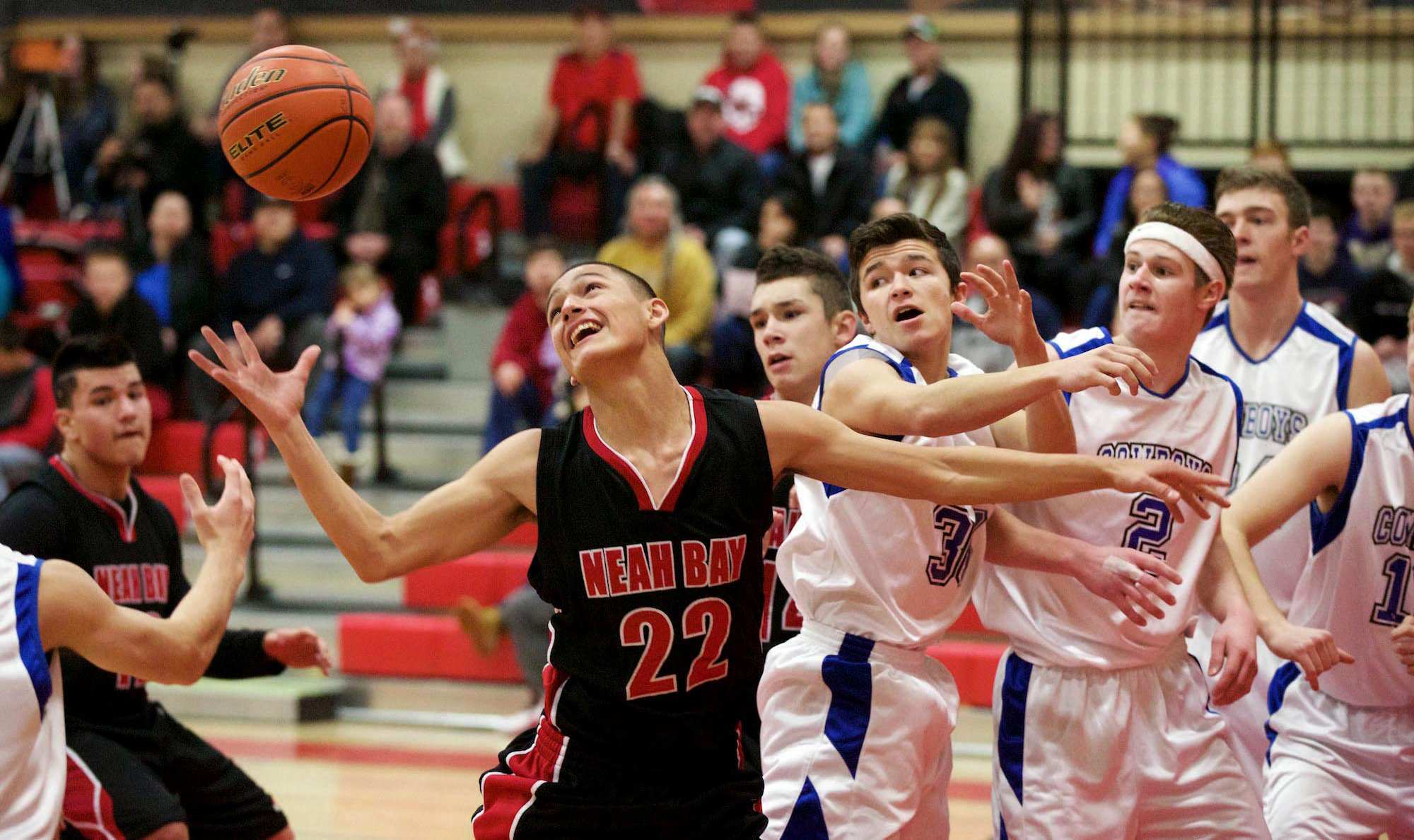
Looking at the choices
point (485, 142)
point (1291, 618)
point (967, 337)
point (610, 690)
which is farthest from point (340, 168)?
point (485, 142)

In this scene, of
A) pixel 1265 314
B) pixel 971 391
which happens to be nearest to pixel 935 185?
pixel 1265 314

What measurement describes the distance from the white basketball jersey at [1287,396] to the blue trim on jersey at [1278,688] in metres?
0.41

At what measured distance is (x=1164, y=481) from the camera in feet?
11.3

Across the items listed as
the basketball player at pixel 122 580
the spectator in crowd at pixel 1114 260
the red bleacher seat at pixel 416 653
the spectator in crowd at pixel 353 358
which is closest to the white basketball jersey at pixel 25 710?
the basketball player at pixel 122 580

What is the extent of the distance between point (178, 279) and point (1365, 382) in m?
8.38

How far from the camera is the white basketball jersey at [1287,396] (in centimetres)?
502

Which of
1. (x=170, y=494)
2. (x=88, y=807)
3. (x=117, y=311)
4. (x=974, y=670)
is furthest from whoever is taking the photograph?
(x=117, y=311)

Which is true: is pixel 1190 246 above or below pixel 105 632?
above

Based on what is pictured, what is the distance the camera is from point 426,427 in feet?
35.3

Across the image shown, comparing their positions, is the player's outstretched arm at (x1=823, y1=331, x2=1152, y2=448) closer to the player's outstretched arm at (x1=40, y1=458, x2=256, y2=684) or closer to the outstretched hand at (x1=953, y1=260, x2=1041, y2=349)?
the outstretched hand at (x1=953, y1=260, x2=1041, y2=349)

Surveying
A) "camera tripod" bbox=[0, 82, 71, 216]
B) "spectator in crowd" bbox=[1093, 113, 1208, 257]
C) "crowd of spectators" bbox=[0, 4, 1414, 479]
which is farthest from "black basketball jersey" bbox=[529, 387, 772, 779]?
"camera tripod" bbox=[0, 82, 71, 216]

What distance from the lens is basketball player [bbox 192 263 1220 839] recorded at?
341cm

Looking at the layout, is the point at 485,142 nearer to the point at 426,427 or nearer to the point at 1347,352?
the point at 426,427

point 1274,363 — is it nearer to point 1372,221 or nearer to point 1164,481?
point 1164,481
